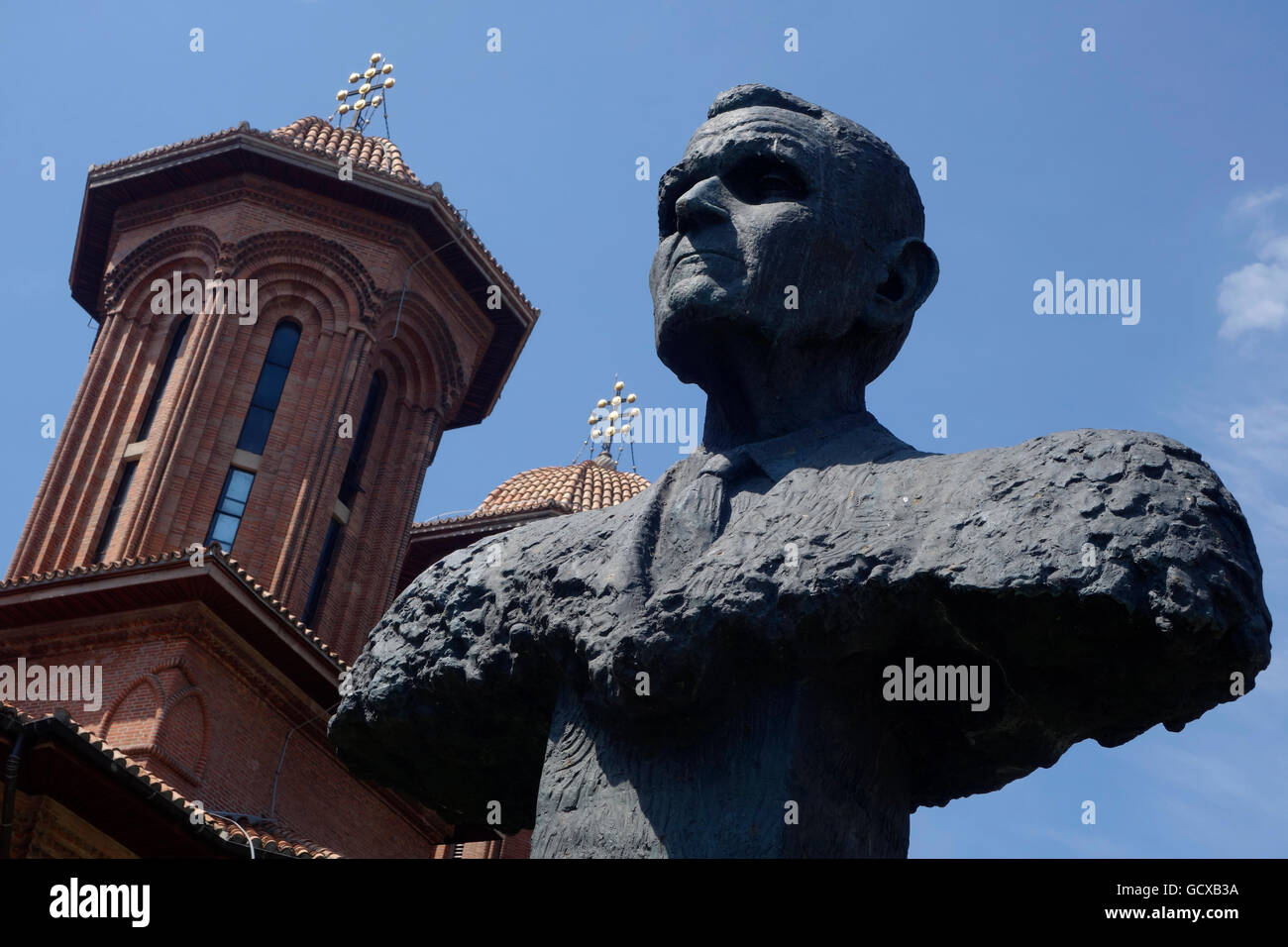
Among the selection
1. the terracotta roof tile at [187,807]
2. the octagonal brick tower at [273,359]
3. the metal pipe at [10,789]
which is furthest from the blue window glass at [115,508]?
the metal pipe at [10,789]

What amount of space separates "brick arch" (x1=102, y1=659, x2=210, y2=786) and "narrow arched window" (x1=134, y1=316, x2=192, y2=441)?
26.7 feet

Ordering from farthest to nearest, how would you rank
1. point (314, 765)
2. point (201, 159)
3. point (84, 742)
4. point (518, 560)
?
1. point (201, 159)
2. point (314, 765)
3. point (84, 742)
4. point (518, 560)

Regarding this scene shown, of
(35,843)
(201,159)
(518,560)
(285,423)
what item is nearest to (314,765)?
(285,423)

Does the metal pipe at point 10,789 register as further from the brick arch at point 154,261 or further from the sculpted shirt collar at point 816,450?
the brick arch at point 154,261

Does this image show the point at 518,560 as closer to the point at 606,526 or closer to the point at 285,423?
the point at 606,526

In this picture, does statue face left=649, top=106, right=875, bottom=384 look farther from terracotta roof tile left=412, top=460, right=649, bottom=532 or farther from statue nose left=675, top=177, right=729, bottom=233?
terracotta roof tile left=412, top=460, right=649, bottom=532

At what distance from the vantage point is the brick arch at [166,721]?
22625 millimetres

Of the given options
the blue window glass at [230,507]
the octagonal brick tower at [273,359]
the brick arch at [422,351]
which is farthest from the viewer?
the brick arch at [422,351]

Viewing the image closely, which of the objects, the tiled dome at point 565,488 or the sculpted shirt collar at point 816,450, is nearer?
the sculpted shirt collar at point 816,450

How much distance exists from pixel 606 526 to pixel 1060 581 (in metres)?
1.39

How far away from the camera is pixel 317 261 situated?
3155 cm

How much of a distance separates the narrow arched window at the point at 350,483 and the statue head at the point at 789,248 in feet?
Answer: 84.2

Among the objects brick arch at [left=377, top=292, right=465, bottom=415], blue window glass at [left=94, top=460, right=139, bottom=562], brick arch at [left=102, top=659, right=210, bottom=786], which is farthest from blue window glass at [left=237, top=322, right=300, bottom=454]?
brick arch at [left=102, top=659, right=210, bottom=786]
